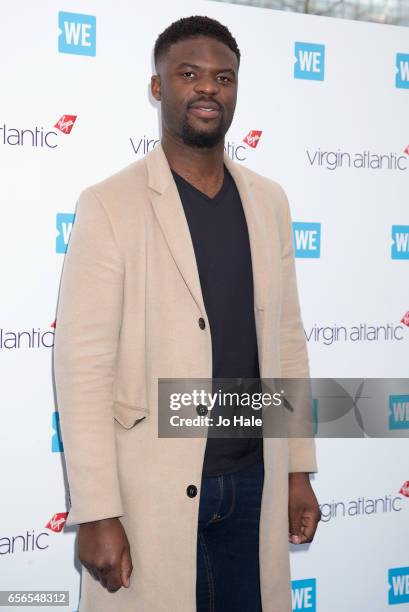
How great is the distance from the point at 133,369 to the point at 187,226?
37 cm

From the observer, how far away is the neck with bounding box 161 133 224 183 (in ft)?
5.52

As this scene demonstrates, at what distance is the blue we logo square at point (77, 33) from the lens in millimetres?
2451

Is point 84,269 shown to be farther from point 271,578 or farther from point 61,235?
point 61,235

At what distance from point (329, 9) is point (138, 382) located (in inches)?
95.6

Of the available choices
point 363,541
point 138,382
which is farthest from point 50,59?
point 363,541

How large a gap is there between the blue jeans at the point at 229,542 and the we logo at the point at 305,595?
4.55 feet

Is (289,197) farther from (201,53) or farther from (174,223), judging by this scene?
(174,223)

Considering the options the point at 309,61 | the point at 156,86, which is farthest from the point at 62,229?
the point at 309,61

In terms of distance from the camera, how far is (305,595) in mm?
2969

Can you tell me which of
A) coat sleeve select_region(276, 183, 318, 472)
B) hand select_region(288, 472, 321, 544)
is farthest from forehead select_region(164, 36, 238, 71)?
hand select_region(288, 472, 321, 544)

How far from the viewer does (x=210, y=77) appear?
1656mm

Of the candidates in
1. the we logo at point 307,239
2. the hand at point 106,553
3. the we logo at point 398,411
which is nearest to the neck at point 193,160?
the hand at point 106,553

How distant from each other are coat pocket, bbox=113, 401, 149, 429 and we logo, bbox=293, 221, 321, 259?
1.53 metres

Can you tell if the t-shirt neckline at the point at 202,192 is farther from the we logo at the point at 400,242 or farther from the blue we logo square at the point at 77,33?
the we logo at the point at 400,242
